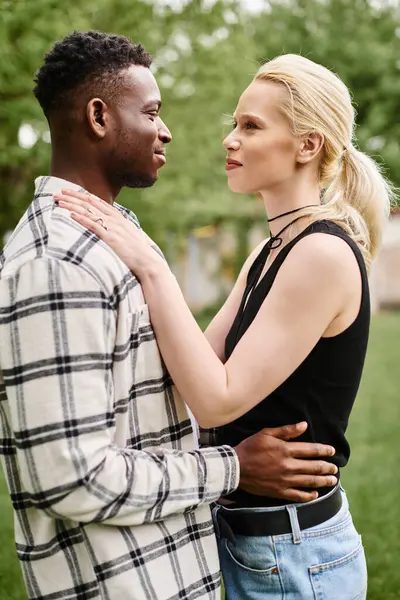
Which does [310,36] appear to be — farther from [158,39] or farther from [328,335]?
[328,335]

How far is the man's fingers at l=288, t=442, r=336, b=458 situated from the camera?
223cm

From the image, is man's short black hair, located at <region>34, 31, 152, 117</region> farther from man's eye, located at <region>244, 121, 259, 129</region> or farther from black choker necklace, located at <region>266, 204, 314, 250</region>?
black choker necklace, located at <region>266, 204, 314, 250</region>

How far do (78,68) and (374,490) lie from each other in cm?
600

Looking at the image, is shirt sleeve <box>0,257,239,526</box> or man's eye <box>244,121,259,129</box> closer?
shirt sleeve <box>0,257,239,526</box>

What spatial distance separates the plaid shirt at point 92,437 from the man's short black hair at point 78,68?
232 mm

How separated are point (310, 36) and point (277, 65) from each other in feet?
75.9

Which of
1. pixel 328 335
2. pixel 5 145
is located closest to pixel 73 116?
pixel 328 335

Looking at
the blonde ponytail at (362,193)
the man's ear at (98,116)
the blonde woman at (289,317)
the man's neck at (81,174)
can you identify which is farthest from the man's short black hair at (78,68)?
the blonde ponytail at (362,193)

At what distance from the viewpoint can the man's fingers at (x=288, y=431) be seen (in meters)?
2.23

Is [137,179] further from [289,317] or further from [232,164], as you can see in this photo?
[289,317]

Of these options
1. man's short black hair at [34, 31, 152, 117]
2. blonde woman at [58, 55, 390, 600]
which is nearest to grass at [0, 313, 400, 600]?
blonde woman at [58, 55, 390, 600]

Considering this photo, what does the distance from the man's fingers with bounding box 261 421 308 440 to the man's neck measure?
798 mm

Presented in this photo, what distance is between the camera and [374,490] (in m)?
7.34

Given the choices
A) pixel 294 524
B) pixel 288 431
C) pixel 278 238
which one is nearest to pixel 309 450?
pixel 288 431
